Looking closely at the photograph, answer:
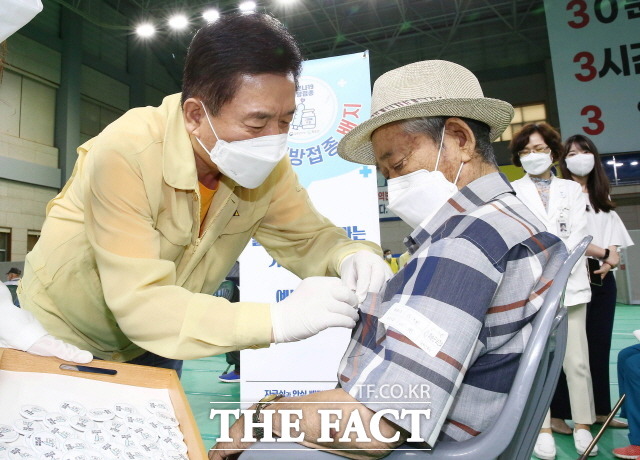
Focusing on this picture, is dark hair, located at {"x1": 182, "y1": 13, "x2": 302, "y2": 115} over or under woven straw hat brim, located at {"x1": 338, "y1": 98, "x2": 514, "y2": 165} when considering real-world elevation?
over

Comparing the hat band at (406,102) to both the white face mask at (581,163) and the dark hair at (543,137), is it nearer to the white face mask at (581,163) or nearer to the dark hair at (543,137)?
the dark hair at (543,137)

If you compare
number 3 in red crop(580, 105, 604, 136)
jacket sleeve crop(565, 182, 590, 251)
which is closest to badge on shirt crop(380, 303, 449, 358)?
jacket sleeve crop(565, 182, 590, 251)

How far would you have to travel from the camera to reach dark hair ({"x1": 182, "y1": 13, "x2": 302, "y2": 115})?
3.23 ft

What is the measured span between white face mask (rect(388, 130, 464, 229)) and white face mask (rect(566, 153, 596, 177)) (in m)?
1.78

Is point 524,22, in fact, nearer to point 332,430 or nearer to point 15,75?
point 15,75

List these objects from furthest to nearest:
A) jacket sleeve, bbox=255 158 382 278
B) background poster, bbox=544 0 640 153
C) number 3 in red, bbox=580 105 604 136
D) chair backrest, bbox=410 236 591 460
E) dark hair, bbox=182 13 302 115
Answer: number 3 in red, bbox=580 105 604 136 < background poster, bbox=544 0 640 153 < jacket sleeve, bbox=255 158 382 278 < dark hair, bbox=182 13 302 115 < chair backrest, bbox=410 236 591 460

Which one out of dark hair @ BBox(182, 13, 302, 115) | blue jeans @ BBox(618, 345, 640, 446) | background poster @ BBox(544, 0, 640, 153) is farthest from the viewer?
background poster @ BBox(544, 0, 640, 153)

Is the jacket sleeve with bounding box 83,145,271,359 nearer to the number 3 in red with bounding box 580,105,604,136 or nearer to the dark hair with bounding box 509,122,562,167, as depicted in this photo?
the dark hair with bounding box 509,122,562,167

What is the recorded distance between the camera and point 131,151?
3.17 ft

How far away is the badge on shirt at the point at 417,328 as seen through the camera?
0.71 metres

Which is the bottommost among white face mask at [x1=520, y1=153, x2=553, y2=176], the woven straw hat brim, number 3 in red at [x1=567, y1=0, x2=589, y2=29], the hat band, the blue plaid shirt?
the blue plaid shirt

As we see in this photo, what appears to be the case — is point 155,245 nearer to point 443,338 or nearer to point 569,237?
point 443,338

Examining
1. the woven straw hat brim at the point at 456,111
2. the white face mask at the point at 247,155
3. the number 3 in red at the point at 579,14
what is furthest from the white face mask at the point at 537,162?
the number 3 in red at the point at 579,14

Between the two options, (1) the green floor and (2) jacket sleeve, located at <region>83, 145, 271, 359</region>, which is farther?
(1) the green floor
